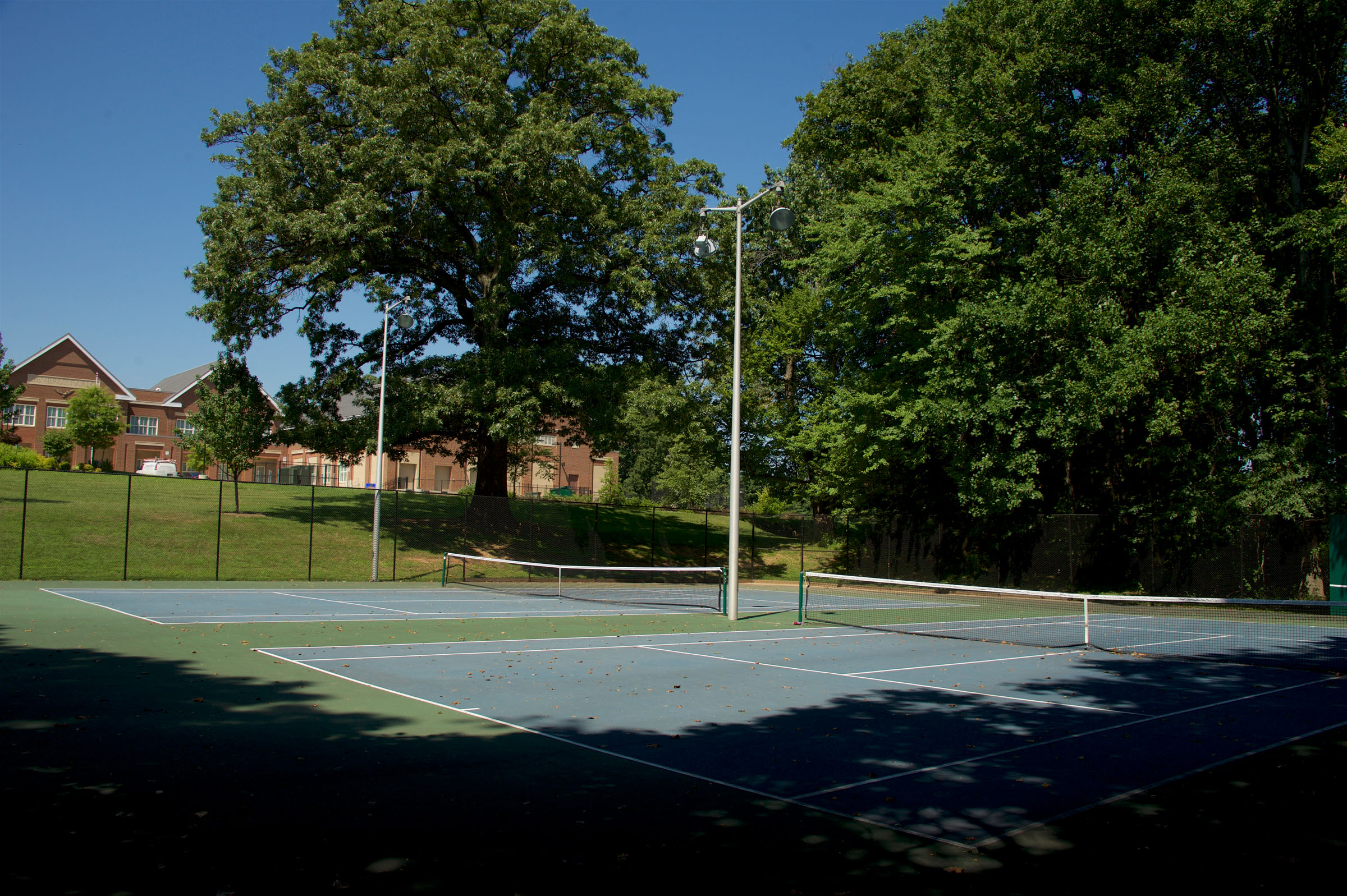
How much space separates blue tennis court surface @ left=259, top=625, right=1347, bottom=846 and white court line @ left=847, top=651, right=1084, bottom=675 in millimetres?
59

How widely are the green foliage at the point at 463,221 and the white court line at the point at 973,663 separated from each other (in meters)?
19.5

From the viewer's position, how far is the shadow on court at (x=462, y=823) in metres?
4.43

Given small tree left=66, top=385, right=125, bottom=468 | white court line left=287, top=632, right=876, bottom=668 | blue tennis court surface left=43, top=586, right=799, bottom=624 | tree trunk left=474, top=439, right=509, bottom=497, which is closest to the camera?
white court line left=287, top=632, right=876, bottom=668

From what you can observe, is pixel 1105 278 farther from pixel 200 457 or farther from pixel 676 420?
pixel 200 457

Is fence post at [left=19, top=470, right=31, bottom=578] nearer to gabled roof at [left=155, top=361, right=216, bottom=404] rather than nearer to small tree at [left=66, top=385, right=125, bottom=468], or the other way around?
small tree at [left=66, top=385, right=125, bottom=468]

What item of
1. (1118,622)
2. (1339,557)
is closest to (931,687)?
(1118,622)

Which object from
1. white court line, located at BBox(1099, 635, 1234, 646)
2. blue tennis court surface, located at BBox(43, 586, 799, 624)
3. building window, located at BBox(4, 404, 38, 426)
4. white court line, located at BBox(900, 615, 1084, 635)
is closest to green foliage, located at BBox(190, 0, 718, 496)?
blue tennis court surface, located at BBox(43, 586, 799, 624)

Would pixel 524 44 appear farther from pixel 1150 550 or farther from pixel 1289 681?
pixel 1289 681

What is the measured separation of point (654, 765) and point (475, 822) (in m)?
1.79

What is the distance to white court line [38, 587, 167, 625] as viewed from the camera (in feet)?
50.3

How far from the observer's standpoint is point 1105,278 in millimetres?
27016

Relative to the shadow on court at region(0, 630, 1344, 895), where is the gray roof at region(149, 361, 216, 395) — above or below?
above

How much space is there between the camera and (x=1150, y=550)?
29359 millimetres

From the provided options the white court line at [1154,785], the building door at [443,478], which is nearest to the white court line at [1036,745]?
the white court line at [1154,785]
